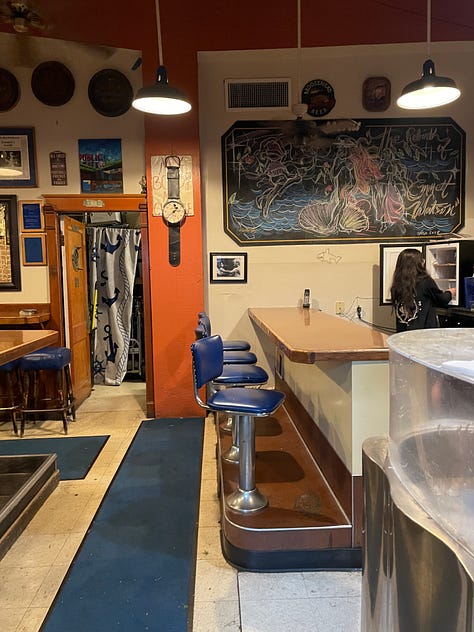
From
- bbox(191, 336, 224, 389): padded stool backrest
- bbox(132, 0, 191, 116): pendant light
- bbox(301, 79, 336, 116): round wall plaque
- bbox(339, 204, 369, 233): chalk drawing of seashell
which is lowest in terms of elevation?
bbox(191, 336, 224, 389): padded stool backrest

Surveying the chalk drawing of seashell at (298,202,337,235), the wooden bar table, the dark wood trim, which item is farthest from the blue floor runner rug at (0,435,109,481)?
the chalk drawing of seashell at (298,202,337,235)

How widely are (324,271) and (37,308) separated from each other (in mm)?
2875

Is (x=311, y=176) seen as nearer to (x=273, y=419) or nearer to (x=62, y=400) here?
(x=273, y=419)

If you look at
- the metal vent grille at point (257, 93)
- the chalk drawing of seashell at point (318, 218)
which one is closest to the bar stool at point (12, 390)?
the chalk drawing of seashell at point (318, 218)

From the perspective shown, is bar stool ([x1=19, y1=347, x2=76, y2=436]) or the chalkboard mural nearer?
bar stool ([x1=19, y1=347, x2=76, y2=436])

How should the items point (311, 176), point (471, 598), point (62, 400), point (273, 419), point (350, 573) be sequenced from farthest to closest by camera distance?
1. point (311, 176)
2. point (62, 400)
3. point (273, 419)
4. point (350, 573)
5. point (471, 598)

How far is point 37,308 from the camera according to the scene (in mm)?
4273

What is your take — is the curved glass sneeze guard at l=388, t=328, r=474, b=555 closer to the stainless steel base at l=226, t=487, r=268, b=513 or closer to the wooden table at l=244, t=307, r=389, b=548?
the wooden table at l=244, t=307, r=389, b=548

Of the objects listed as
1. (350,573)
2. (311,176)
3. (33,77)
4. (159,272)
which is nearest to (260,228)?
(311,176)

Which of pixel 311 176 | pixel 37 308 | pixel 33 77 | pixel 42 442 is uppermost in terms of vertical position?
pixel 33 77

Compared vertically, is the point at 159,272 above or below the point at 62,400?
above

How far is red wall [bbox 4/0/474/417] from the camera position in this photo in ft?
12.5

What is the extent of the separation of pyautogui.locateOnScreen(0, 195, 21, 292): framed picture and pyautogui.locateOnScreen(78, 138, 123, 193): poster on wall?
0.72m

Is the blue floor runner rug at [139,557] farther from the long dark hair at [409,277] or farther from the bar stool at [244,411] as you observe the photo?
the long dark hair at [409,277]
